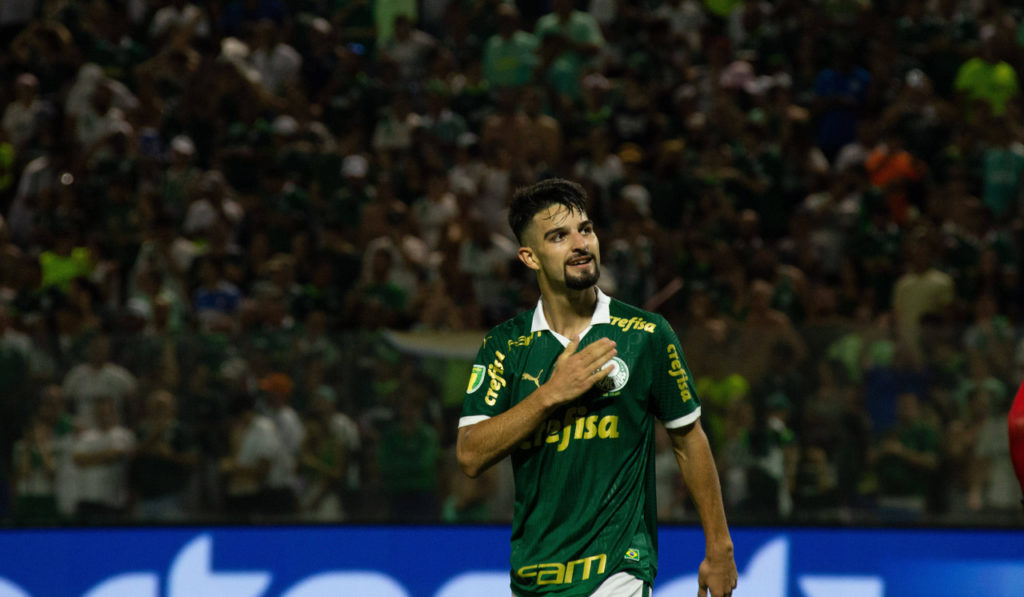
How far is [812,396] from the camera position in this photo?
26.8 feet

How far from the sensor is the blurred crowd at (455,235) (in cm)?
818


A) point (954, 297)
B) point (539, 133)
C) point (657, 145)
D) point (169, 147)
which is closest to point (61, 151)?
point (169, 147)

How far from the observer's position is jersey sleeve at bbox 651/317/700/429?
429cm

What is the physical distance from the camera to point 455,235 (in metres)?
10.9

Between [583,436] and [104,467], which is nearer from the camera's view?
[583,436]

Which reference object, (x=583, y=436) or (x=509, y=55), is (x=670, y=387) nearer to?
(x=583, y=436)

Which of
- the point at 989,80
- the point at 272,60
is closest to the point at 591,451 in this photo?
the point at 989,80

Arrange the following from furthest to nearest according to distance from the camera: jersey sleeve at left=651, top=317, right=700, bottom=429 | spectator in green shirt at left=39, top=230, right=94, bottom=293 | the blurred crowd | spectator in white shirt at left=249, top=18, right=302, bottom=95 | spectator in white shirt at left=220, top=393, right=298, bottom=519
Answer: spectator in white shirt at left=249, top=18, right=302, bottom=95 < spectator in green shirt at left=39, top=230, right=94, bottom=293 < spectator in white shirt at left=220, top=393, right=298, bottom=519 < the blurred crowd < jersey sleeve at left=651, top=317, right=700, bottom=429

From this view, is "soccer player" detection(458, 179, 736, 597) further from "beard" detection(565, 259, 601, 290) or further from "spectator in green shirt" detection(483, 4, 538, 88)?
"spectator in green shirt" detection(483, 4, 538, 88)

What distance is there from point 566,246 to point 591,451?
603 mm

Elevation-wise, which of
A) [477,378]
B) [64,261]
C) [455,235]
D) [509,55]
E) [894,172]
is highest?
[509,55]

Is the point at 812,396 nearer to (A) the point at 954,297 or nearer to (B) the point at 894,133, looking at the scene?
(A) the point at 954,297

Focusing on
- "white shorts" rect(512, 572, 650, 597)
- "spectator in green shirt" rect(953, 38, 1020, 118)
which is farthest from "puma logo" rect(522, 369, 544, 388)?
"spectator in green shirt" rect(953, 38, 1020, 118)

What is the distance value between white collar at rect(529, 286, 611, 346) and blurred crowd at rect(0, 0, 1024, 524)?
3.84 metres
